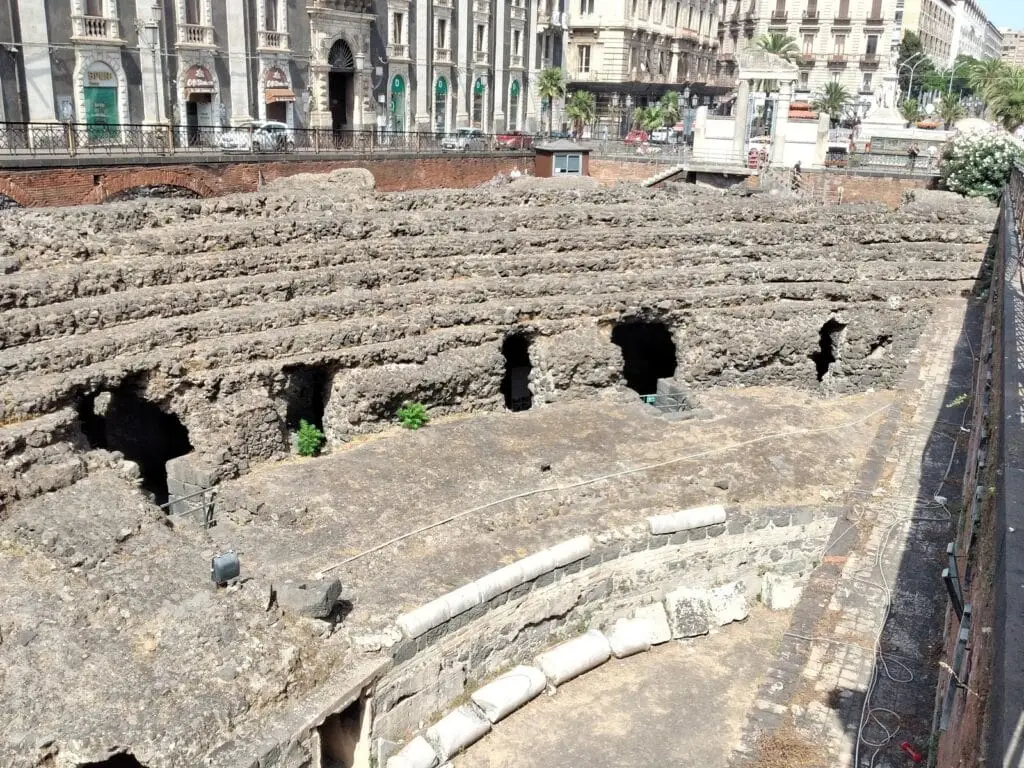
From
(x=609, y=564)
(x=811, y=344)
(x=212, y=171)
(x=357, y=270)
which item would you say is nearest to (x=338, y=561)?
(x=609, y=564)

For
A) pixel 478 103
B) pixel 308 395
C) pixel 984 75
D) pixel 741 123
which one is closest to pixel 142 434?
pixel 308 395

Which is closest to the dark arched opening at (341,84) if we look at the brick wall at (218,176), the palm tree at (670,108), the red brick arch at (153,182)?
the brick wall at (218,176)

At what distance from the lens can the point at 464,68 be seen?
42156 millimetres

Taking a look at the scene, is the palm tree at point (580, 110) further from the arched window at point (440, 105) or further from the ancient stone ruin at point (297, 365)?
the ancient stone ruin at point (297, 365)

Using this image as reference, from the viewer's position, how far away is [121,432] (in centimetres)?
1417

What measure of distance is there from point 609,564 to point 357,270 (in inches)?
281

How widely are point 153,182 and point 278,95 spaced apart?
11.6 m

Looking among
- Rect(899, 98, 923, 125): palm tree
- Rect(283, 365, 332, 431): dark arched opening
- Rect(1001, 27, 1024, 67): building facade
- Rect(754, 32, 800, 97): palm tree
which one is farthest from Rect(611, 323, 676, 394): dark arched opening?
Rect(1001, 27, 1024, 67): building facade

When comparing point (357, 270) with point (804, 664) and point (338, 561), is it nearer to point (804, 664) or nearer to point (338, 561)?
point (338, 561)

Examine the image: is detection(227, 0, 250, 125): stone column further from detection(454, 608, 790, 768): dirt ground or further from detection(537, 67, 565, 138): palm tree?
detection(454, 608, 790, 768): dirt ground

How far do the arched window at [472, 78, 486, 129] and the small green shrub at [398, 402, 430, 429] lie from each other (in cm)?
3161

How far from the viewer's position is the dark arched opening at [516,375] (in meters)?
18.2

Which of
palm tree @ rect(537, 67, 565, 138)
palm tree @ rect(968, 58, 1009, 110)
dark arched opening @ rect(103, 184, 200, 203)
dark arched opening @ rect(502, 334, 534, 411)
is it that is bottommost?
dark arched opening @ rect(502, 334, 534, 411)

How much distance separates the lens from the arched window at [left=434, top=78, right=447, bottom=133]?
41000 mm
